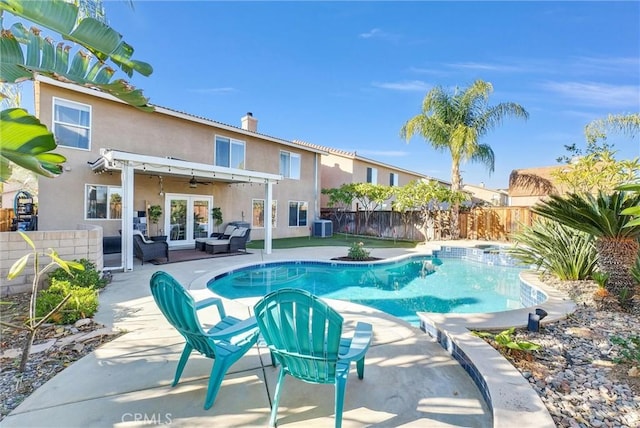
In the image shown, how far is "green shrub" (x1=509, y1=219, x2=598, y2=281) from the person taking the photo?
6398 mm

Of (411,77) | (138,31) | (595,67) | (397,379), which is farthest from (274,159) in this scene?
(397,379)

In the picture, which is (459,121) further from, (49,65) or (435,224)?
(49,65)

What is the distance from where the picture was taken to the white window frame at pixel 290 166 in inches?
700

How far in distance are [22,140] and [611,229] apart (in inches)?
283

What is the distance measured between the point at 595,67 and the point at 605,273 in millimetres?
9531

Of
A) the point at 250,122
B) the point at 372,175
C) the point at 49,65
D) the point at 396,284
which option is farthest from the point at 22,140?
the point at 372,175

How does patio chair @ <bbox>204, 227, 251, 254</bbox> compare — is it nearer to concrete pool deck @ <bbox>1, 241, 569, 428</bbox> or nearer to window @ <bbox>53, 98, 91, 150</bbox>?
window @ <bbox>53, 98, 91, 150</bbox>

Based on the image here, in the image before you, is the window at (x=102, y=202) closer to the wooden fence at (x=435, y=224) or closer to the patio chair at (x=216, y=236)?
the patio chair at (x=216, y=236)

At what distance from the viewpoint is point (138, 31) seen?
296 inches

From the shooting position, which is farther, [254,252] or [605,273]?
[254,252]

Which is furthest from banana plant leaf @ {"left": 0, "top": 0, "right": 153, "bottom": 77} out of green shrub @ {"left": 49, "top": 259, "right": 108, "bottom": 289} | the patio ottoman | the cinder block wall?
the patio ottoman

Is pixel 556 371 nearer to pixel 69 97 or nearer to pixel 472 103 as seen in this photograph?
pixel 69 97

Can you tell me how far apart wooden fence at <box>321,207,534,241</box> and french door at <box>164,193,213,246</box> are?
10.4 meters

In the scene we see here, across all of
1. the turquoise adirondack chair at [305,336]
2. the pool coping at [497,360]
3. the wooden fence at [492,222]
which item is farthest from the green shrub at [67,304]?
the wooden fence at [492,222]
